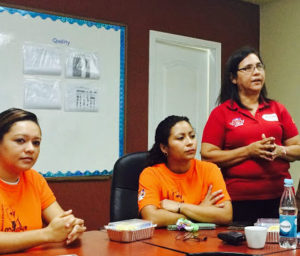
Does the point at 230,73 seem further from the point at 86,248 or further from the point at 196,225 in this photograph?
the point at 86,248

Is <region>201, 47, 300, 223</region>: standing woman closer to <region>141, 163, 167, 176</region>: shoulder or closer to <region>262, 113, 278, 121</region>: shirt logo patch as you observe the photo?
<region>262, 113, 278, 121</region>: shirt logo patch

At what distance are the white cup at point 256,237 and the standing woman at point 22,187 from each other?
626 mm

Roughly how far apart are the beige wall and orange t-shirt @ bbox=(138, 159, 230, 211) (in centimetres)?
250

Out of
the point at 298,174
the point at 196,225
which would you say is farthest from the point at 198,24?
the point at 196,225

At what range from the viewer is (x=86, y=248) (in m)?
1.64

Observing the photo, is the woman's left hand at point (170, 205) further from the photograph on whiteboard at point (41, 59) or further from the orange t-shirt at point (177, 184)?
the photograph on whiteboard at point (41, 59)

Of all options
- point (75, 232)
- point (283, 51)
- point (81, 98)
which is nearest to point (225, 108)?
point (75, 232)

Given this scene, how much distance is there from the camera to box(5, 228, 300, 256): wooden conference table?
1.56 metres

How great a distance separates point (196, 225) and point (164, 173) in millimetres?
462

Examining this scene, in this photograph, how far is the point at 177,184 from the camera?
2309 millimetres

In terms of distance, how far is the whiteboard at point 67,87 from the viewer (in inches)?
132

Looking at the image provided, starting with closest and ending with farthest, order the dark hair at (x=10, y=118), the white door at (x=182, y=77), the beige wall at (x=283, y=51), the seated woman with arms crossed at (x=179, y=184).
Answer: the dark hair at (x=10, y=118)
the seated woman with arms crossed at (x=179, y=184)
the white door at (x=182, y=77)
the beige wall at (x=283, y=51)

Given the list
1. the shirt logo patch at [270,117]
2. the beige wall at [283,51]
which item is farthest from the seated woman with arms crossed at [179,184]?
the beige wall at [283,51]

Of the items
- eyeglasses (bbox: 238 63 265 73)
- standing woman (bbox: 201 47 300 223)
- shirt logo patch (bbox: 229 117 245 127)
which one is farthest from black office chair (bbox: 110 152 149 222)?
eyeglasses (bbox: 238 63 265 73)
